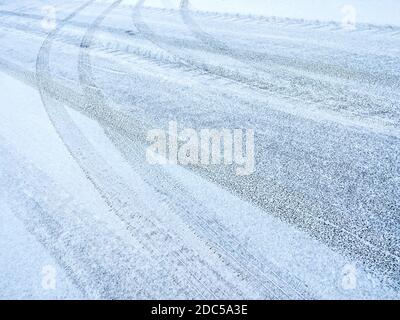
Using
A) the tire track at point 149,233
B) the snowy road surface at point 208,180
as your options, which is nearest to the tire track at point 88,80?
the snowy road surface at point 208,180

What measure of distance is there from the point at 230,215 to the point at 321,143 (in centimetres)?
132

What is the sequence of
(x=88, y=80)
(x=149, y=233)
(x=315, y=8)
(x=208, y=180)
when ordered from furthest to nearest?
(x=315, y=8) → (x=88, y=80) → (x=208, y=180) → (x=149, y=233)

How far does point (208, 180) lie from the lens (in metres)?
2.98

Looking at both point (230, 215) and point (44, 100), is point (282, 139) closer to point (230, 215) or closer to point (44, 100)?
point (230, 215)

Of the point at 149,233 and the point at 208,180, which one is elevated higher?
the point at 208,180

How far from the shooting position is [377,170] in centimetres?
291

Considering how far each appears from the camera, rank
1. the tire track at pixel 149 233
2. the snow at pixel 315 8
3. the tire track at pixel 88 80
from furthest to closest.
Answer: the snow at pixel 315 8 < the tire track at pixel 88 80 < the tire track at pixel 149 233

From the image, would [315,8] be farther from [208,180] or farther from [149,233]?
[149,233]

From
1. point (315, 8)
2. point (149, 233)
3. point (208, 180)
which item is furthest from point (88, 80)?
point (315, 8)

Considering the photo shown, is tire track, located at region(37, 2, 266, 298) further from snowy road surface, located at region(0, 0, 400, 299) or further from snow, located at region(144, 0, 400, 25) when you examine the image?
snow, located at region(144, 0, 400, 25)

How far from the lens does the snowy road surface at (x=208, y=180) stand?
219 cm

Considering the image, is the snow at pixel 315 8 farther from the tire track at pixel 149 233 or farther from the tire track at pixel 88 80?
the tire track at pixel 149 233

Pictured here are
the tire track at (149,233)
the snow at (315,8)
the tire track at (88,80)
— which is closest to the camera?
the tire track at (149,233)

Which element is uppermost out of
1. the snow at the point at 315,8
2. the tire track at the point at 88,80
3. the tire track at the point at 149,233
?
the snow at the point at 315,8
